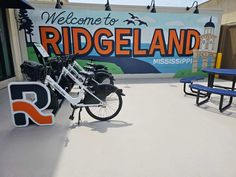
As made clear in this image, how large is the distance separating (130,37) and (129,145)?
14.8ft

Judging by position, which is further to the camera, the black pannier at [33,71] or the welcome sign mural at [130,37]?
the welcome sign mural at [130,37]

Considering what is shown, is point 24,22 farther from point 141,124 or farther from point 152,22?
point 141,124

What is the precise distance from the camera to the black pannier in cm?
246

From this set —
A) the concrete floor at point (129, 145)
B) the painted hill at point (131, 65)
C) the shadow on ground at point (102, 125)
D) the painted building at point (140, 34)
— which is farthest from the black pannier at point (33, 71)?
the painted hill at point (131, 65)

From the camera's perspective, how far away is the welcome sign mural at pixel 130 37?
546cm

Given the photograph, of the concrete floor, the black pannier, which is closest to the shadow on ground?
the concrete floor

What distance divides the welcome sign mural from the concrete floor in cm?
302

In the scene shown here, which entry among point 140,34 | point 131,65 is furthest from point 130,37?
point 131,65

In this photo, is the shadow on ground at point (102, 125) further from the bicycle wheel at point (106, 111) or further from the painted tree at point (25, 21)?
the painted tree at point (25, 21)

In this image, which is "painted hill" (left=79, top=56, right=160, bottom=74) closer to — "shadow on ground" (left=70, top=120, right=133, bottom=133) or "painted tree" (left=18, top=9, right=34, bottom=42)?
"painted tree" (left=18, top=9, right=34, bottom=42)

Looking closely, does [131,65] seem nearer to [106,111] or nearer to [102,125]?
[106,111]

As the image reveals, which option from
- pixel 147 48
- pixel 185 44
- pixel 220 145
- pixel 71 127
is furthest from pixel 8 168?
pixel 185 44

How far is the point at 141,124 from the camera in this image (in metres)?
2.72

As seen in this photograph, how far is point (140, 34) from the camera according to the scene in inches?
232
